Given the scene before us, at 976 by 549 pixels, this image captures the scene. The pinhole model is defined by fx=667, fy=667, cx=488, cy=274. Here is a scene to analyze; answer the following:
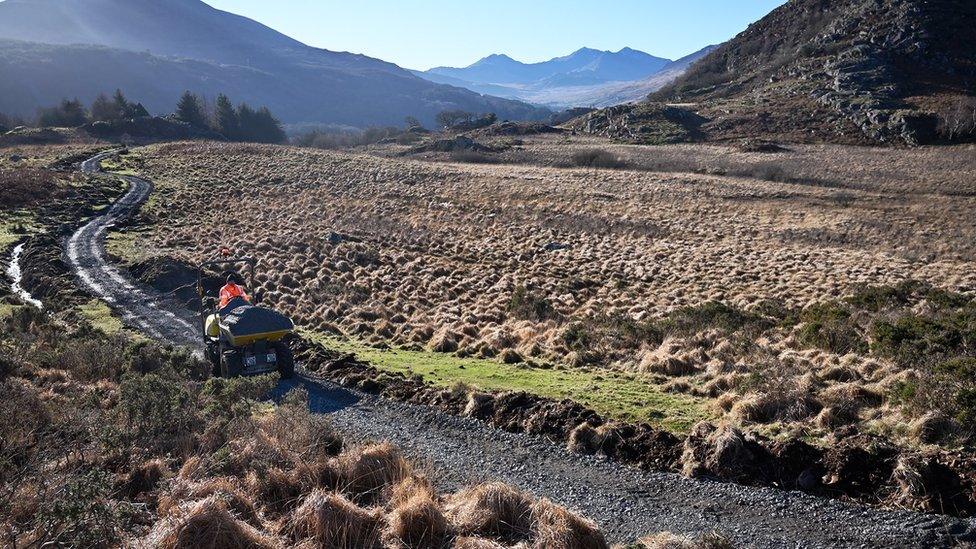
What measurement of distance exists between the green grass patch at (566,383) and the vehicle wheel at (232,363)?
3.25m

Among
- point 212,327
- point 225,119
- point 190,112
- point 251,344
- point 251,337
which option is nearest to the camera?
point 251,337

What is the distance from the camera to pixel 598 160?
241ft

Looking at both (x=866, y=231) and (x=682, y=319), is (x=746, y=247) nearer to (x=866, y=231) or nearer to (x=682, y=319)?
(x=866, y=231)

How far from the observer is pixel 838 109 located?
91.0 metres

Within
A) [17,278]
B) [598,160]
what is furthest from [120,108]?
[17,278]

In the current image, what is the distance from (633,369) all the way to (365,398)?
6039 millimetres

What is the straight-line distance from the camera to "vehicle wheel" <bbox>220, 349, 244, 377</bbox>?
14.2 m

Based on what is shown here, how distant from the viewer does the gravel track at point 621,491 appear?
7660 mm

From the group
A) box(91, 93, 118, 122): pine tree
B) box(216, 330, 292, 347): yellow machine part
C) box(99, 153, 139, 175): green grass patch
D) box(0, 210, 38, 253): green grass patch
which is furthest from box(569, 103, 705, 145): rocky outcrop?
box(216, 330, 292, 347): yellow machine part

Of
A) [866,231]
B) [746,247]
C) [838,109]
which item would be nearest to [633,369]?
[746,247]

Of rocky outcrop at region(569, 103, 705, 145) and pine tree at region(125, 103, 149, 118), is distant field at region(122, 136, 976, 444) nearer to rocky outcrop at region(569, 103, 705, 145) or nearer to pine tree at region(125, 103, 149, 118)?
rocky outcrop at region(569, 103, 705, 145)

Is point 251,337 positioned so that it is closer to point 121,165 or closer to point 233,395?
point 233,395

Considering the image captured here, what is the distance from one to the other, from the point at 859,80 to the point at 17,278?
106m

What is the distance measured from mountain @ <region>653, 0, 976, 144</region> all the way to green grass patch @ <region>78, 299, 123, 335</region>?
83701mm
